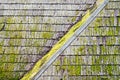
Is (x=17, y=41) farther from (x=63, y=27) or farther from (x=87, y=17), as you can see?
(x=87, y=17)

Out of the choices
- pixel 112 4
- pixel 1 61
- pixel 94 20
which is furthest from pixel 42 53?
pixel 112 4

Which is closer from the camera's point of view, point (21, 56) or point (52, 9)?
point (21, 56)

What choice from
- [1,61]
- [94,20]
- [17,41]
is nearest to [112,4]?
[94,20]

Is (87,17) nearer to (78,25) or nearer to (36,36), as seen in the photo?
(78,25)

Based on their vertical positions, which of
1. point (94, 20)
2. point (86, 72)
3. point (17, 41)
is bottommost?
point (86, 72)

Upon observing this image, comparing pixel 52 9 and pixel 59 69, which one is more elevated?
pixel 52 9

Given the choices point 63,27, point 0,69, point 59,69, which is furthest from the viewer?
point 63,27

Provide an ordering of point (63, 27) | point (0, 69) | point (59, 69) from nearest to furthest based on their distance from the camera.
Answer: point (59, 69)
point (0, 69)
point (63, 27)
